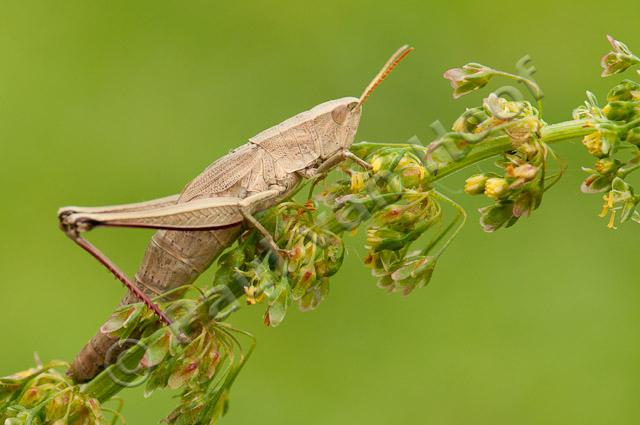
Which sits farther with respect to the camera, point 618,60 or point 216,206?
point 216,206

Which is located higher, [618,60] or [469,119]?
[469,119]

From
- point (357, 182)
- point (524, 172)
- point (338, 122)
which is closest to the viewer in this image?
point (524, 172)

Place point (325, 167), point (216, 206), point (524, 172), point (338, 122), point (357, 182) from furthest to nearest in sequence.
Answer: point (338, 122) → point (325, 167) → point (216, 206) → point (357, 182) → point (524, 172)

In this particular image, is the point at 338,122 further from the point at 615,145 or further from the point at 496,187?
the point at 615,145

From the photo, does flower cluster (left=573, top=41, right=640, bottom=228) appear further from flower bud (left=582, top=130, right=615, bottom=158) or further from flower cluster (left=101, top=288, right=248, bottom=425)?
flower cluster (left=101, top=288, right=248, bottom=425)

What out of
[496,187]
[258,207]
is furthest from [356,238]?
[496,187]

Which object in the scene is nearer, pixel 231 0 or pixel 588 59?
pixel 588 59

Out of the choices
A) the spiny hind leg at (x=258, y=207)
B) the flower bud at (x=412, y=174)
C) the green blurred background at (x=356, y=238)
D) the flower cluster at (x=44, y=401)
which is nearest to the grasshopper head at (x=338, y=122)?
the spiny hind leg at (x=258, y=207)

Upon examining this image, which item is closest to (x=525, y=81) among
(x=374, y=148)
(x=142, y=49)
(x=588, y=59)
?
(x=374, y=148)

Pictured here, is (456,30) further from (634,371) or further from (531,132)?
(531,132)
